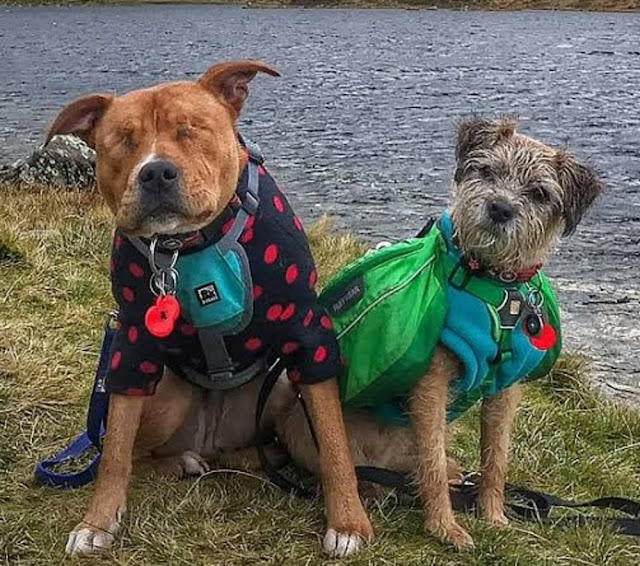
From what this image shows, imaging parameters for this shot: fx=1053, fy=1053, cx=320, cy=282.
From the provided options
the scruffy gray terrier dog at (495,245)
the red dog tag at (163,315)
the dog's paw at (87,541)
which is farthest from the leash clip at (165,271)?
the dog's paw at (87,541)

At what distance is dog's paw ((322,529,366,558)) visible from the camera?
4113mm

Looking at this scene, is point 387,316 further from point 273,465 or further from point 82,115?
point 82,115

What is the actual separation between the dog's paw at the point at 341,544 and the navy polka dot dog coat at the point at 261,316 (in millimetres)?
618

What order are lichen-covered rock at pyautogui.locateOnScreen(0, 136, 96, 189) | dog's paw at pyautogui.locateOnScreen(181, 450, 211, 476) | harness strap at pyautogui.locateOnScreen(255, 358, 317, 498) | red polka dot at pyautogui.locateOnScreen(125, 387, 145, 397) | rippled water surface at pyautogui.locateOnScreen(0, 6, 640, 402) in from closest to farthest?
red polka dot at pyautogui.locateOnScreen(125, 387, 145, 397), harness strap at pyautogui.locateOnScreen(255, 358, 317, 498), dog's paw at pyautogui.locateOnScreen(181, 450, 211, 476), rippled water surface at pyautogui.locateOnScreen(0, 6, 640, 402), lichen-covered rock at pyautogui.locateOnScreen(0, 136, 96, 189)

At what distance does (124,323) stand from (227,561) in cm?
101

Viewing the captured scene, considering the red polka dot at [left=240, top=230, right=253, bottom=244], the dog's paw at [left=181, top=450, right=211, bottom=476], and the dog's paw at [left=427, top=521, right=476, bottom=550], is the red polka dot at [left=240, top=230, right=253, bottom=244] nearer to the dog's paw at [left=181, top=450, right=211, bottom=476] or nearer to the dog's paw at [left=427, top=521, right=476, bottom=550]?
the dog's paw at [left=181, top=450, right=211, bottom=476]

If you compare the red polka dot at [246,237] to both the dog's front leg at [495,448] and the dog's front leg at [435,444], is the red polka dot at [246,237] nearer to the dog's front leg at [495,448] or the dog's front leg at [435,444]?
the dog's front leg at [435,444]

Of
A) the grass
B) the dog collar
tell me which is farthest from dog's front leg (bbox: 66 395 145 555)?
the dog collar

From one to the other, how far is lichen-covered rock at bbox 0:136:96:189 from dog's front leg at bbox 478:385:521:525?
7699mm

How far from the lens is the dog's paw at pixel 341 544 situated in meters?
4.11

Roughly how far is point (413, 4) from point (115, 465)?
6656cm

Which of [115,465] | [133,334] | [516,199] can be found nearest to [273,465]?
[115,465]

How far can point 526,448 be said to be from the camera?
5.48m

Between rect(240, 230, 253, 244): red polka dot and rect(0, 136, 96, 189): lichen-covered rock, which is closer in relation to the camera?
rect(240, 230, 253, 244): red polka dot
